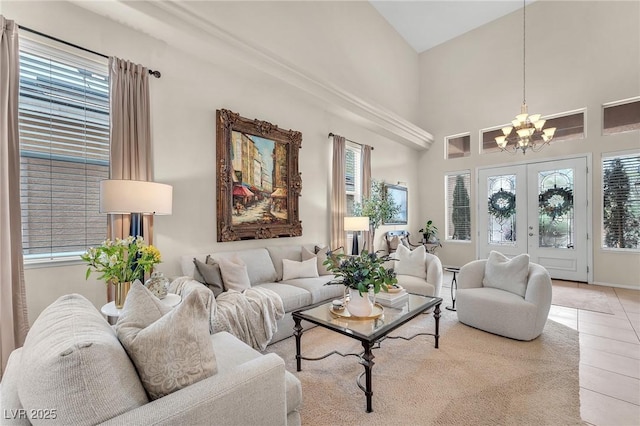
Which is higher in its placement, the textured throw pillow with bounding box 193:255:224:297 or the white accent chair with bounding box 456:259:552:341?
the textured throw pillow with bounding box 193:255:224:297

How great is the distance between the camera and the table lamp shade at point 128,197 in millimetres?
2162

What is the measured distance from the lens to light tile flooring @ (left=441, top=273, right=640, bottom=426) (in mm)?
1907

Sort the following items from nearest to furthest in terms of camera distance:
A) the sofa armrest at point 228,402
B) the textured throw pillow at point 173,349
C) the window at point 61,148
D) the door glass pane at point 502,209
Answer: the sofa armrest at point 228,402 → the textured throw pillow at point 173,349 → the window at point 61,148 → the door glass pane at point 502,209

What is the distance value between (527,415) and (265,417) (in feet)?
5.79

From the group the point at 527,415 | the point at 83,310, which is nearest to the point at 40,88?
the point at 83,310

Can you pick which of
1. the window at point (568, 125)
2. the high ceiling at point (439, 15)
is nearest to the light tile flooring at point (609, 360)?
the window at point (568, 125)

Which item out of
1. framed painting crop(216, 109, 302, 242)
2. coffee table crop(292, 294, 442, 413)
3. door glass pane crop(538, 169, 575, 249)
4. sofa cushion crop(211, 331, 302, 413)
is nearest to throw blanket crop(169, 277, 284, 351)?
coffee table crop(292, 294, 442, 413)

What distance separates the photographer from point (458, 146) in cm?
705

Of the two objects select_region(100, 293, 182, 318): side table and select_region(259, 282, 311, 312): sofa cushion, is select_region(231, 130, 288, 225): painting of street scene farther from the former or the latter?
select_region(100, 293, 182, 318): side table

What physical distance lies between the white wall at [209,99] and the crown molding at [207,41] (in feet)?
0.31

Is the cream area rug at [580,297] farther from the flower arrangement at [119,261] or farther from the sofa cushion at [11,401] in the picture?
the sofa cushion at [11,401]

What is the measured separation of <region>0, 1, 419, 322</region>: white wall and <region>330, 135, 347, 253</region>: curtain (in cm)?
13

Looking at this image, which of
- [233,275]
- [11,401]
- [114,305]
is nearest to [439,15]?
[233,275]

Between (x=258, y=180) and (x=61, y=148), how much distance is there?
6.68 ft
